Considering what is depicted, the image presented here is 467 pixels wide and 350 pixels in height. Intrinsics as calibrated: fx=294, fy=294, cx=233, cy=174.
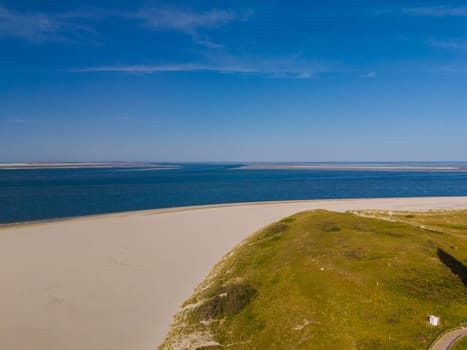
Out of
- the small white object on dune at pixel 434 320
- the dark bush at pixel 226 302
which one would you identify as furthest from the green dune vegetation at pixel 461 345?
the dark bush at pixel 226 302

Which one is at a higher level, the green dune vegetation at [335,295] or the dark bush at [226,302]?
the green dune vegetation at [335,295]

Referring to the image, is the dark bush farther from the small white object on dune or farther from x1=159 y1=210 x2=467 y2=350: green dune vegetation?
the small white object on dune

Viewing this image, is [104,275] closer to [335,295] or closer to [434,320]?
[335,295]

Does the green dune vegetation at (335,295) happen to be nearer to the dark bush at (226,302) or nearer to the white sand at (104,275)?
the dark bush at (226,302)

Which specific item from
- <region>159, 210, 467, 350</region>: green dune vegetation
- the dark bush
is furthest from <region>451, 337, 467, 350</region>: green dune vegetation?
the dark bush

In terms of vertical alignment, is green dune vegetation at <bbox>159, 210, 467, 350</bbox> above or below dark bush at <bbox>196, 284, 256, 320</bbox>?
above

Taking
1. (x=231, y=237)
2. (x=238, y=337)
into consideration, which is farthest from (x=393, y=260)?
(x=231, y=237)

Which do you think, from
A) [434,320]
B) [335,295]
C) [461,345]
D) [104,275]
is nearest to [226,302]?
[335,295]
